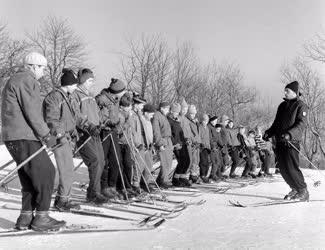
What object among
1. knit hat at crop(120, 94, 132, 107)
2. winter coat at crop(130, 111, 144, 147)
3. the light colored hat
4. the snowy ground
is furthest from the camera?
winter coat at crop(130, 111, 144, 147)

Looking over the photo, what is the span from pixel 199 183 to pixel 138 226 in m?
6.57

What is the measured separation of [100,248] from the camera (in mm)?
4152

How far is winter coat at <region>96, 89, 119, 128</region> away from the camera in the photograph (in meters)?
7.62

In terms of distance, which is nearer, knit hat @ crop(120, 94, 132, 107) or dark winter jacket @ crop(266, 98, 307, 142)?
dark winter jacket @ crop(266, 98, 307, 142)

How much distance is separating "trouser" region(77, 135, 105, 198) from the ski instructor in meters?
3.10

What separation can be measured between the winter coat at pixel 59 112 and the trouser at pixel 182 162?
16.0ft

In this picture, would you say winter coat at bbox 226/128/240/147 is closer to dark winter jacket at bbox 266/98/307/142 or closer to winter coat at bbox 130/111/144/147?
winter coat at bbox 130/111/144/147

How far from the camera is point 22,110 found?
474 centimetres

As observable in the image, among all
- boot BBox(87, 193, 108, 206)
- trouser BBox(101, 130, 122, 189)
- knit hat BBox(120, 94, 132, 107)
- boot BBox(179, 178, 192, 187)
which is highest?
knit hat BBox(120, 94, 132, 107)

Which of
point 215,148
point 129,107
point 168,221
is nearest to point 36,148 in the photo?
point 168,221

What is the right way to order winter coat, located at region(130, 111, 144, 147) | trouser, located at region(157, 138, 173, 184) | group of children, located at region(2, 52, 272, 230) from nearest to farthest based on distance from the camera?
1. group of children, located at region(2, 52, 272, 230)
2. winter coat, located at region(130, 111, 144, 147)
3. trouser, located at region(157, 138, 173, 184)

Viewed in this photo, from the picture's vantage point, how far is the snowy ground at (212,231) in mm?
4307

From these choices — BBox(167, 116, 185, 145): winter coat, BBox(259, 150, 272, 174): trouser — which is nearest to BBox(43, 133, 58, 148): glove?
BBox(167, 116, 185, 145): winter coat

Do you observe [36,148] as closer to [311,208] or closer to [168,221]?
[168,221]
